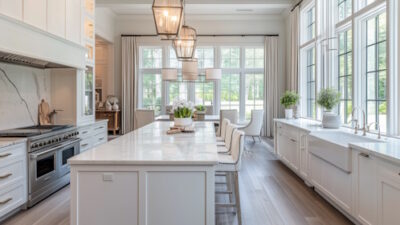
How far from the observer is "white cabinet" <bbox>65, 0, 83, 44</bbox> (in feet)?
14.1

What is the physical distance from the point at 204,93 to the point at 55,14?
5972mm

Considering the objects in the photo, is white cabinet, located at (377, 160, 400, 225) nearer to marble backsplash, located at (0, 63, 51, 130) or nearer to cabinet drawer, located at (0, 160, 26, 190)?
cabinet drawer, located at (0, 160, 26, 190)

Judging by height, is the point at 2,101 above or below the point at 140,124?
above

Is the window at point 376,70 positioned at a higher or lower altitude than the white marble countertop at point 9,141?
higher

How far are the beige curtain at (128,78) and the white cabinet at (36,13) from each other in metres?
5.46

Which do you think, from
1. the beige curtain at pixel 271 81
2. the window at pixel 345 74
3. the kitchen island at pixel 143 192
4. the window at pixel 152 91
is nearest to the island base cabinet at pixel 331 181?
the window at pixel 345 74

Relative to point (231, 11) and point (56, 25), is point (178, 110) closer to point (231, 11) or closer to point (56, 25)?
point (56, 25)

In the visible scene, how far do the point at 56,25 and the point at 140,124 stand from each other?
10.5 feet

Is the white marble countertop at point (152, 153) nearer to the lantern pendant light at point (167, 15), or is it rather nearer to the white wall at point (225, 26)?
the lantern pendant light at point (167, 15)

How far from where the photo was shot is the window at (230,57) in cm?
938

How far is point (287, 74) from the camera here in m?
8.94

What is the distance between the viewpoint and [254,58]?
30.8 ft

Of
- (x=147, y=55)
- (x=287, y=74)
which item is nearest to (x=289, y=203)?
(x=287, y=74)

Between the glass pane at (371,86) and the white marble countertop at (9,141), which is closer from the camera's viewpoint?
the white marble countertop at (9,141)
